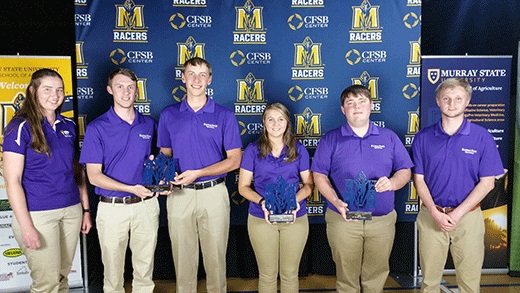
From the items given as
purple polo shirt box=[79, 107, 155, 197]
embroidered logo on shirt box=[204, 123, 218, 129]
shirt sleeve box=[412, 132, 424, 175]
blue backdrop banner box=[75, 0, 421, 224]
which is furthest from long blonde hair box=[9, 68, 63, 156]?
shirt sleeve box=[412, 132, 424, 175]

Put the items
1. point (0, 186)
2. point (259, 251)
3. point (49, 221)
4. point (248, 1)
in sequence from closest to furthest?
1. point (49, 221)
2. point (259, 251)
3. point (0, 186)
4. point (248, 1)

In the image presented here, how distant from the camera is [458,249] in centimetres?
290

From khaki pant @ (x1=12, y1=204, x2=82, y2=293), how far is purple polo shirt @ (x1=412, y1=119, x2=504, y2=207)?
2.39 metres

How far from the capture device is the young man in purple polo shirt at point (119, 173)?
293 cm

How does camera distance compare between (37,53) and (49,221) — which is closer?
(49,221)

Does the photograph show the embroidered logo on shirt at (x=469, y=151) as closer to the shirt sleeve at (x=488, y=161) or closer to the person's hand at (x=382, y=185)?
the shirt sleeve at (x=488, y=161)

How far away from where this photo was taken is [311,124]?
4066 mm

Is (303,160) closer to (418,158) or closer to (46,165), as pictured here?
(418,158)

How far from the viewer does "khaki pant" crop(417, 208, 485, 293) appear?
9.40 feet

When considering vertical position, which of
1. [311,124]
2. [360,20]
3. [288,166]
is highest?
[360,20]

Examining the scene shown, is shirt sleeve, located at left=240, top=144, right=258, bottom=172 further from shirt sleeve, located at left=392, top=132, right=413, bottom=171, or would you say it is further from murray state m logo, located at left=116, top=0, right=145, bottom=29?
murray state m logo, located at left=116, top=0, right=145, bottom=29

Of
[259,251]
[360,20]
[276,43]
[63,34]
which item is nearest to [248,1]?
[276,43]

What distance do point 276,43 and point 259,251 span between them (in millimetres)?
1956

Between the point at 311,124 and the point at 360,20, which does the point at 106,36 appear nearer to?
the point at 311,124
